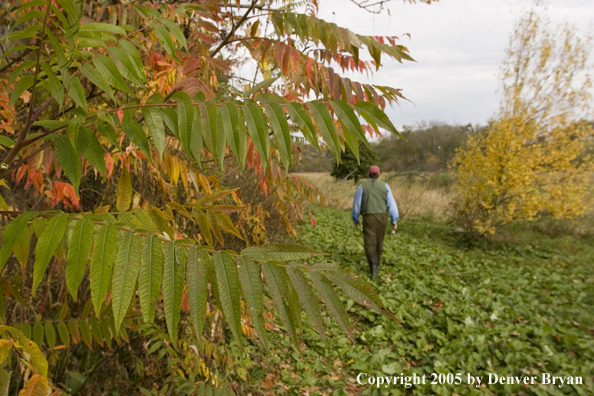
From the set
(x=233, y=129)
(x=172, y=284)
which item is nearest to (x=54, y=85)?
(x=233, y=129)

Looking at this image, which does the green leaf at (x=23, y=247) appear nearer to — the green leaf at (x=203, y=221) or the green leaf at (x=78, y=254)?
the green leaf at (x=78, y=254)

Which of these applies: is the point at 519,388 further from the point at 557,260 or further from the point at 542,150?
the point at 542,150

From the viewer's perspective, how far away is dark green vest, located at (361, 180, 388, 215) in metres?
6.72

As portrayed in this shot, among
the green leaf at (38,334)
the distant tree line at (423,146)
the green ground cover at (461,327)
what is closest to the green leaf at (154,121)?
the green leaf at (38,334)

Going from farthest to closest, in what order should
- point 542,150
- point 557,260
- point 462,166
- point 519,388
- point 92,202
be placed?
1. point 462,166
2. point 542,150
3. point 557,260
4. point 92,202
5. point 519,388

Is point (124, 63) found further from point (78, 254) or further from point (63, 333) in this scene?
point (63, 333)

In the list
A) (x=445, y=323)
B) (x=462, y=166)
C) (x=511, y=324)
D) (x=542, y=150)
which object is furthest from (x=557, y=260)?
(x=445, y=323)

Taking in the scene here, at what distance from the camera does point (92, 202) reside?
3.83 m

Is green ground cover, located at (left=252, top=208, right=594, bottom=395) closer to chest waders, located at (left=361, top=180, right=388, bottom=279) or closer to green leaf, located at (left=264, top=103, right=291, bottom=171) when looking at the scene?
chest waders, located at (left=361, top=180, right=388, bottom=279)

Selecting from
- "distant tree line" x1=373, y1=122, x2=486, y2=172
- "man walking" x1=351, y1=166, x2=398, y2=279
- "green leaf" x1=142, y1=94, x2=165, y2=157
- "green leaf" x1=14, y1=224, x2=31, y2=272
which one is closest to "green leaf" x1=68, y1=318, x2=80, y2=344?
"green leaf" x1=14, y1=224, x2=31, y2=272

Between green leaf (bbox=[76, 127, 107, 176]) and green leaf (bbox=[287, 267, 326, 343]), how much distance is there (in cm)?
58

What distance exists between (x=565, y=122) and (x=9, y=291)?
1079cm

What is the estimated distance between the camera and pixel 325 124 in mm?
1086

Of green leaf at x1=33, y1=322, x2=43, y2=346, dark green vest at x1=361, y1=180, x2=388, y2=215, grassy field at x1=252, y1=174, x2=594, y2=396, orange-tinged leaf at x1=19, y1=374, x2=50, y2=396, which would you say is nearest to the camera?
orange-tinged leaf at x1=19, y1=374, x2=50, y2=396
